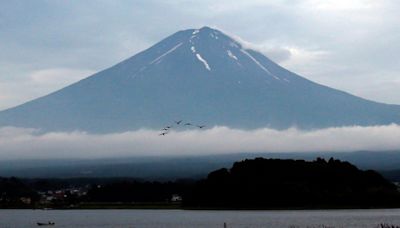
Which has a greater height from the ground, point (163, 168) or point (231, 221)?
point (163, 168)

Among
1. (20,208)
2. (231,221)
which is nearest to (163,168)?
(20,208)

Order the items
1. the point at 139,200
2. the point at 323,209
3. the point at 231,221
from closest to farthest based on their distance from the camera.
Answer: the point at 231,221, the point at 323,209, the point at 139,200

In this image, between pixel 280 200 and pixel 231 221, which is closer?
pixel 231 221

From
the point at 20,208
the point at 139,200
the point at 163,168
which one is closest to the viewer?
the point at 139,200

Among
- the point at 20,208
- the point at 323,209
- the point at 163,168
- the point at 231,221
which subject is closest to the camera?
the point at 231,221

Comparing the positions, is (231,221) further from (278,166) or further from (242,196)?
(278,166)

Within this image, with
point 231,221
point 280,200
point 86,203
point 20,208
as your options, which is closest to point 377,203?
point 280,200

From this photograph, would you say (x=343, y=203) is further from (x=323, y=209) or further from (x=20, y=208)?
(x=20, y=208)

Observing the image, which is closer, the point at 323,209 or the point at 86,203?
the point at 323,209

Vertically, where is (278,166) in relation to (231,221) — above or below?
above
